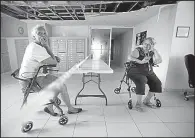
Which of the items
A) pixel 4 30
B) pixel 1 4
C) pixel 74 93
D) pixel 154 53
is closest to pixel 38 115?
pixel 74 93

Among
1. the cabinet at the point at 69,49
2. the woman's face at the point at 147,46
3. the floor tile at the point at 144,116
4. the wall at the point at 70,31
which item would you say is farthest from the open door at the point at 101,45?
the floor tile at the point at 144,116

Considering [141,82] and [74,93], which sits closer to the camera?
[141,82]

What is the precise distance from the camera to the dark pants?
5.78ft

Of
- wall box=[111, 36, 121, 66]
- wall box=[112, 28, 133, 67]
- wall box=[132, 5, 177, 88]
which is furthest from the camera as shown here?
wall box=[111, 36, 121, 66]

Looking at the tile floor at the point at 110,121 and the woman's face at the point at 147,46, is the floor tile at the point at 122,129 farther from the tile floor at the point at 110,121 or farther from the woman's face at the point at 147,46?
the woman's face at the point at 147,46

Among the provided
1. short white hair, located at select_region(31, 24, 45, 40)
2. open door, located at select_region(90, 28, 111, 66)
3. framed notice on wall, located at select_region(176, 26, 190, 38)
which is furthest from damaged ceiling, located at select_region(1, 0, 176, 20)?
open door, located at select_region(90, 28, 111, 66)

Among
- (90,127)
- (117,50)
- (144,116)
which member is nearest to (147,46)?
(144,116)

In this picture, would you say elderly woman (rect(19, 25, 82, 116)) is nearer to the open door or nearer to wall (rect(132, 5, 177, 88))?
wall (rect(132, 5, 177, 88))

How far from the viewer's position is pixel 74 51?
4996 mm

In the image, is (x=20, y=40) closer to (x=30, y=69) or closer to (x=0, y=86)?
(x=30, y=69)

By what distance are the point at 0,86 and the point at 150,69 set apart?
1950mm

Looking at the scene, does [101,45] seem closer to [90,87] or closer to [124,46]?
[124,46]

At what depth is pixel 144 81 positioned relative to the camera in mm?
1779

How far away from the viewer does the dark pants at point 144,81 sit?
1763mm
